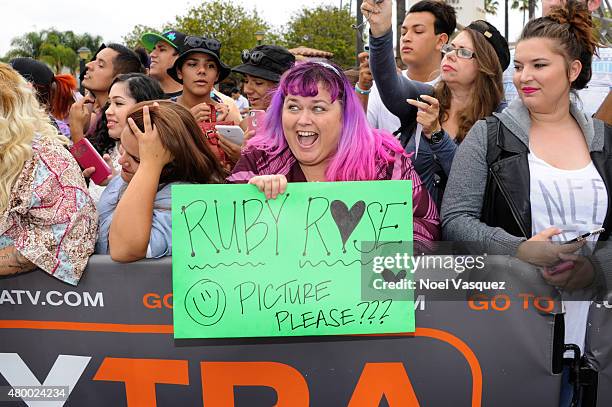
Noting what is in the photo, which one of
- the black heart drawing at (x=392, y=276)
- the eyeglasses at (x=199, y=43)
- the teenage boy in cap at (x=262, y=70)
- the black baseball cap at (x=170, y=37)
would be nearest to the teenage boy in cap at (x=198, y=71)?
the eyeglasses at (x=199, y=43)

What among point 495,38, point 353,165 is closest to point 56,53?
point 495,38

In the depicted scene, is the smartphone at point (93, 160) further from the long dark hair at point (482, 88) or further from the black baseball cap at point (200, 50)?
the long dark hair at point (482, 88)

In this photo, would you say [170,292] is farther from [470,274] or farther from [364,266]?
[470,274]

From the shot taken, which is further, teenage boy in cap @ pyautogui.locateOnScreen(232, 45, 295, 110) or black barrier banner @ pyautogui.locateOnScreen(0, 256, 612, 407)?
teenage boy in cap @ pyautogui.locateOnScreen(232, 45, 295, 110)

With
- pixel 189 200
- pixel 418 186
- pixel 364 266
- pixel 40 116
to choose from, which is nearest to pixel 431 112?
pixel 418 186

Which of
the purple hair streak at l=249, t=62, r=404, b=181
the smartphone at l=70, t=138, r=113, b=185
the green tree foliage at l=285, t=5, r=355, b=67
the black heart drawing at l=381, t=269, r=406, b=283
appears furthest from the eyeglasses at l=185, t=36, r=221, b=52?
the green tree foliage at l=285, t=5, r=355, b=67

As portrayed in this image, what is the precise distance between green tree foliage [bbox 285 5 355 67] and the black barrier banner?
106ft

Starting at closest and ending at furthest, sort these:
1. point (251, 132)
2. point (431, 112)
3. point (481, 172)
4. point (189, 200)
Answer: point (189, 200) < point (481, 172) < point (431, 112) < point (251, 132)

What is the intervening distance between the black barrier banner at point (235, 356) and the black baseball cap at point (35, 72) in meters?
3.38

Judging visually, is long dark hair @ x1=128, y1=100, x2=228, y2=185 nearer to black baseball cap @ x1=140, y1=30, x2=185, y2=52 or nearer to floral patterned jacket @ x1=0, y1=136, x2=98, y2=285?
floral patterned jacket @ x1=0, y1=136, x2=98, y2=285

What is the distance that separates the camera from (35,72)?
579 centimetres

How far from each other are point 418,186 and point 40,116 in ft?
5.42

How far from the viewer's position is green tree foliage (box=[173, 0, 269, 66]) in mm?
38156

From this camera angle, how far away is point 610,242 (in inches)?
107
